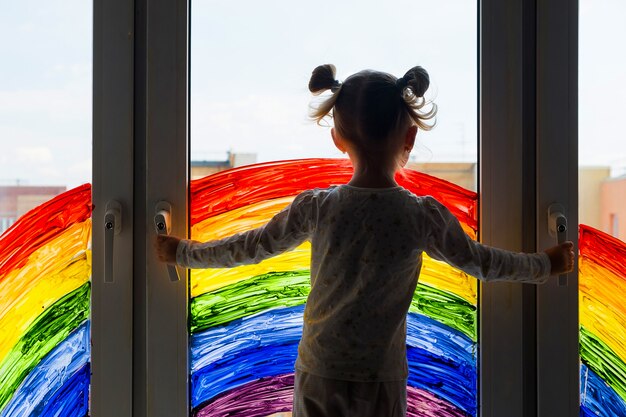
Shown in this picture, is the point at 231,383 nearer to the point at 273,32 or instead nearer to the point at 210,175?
the point at 210,175

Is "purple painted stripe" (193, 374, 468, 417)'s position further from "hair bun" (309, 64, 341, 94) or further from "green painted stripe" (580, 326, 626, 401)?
"hair bun" (309, 64, 341, 94)

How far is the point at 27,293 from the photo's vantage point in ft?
3.13

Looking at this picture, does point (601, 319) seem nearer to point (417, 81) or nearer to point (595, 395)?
point (595, 395)

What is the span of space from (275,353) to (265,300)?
0.10 m

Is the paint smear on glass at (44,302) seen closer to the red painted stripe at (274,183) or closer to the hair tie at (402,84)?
the red painted stripe at (274,183)

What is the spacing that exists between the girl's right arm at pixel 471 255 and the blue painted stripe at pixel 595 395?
0.79ft

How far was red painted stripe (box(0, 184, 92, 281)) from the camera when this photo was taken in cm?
96

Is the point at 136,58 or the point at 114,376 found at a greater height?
the point at 136,58

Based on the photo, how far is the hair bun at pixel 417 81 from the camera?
85cm

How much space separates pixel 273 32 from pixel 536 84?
1.55 feet

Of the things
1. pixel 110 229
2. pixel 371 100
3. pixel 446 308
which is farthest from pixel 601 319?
pixel 110 229

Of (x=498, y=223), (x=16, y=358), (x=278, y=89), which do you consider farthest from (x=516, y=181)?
(x=16, y=358)

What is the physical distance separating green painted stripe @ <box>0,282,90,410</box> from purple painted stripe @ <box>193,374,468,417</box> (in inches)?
11.0

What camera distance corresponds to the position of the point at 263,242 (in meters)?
0.86
